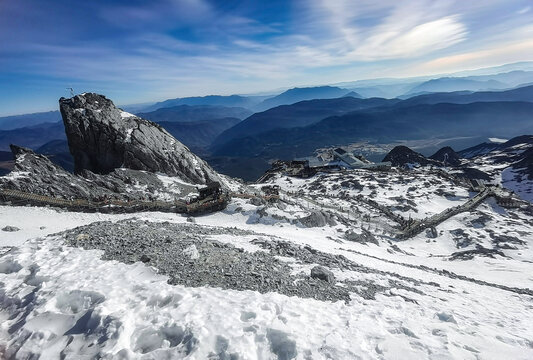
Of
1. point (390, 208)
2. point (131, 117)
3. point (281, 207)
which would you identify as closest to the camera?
point (281, 207)

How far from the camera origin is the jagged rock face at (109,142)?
173ft

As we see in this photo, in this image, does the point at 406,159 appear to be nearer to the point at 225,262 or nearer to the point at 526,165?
the point at 526,165

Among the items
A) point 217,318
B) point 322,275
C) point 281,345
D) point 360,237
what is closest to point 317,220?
point 360,237

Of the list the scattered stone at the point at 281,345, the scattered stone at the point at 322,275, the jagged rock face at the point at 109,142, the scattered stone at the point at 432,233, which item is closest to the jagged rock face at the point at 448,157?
the scattered stone at the point at 432,233

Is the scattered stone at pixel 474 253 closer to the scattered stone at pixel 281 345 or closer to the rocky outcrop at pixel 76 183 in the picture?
the scattered stone at pixel 281 345

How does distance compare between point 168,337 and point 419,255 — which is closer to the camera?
point 168,337

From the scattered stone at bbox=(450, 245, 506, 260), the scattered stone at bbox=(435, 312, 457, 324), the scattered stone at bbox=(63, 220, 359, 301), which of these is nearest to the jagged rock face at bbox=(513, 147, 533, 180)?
the scattered stone at bbox=(450, 245, 506, 260)

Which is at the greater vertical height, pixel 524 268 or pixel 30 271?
pixel 30 271

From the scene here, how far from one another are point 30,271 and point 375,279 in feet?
54.6

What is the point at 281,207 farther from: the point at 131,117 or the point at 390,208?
the point at 131,117

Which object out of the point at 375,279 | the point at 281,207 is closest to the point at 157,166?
the point at 281,207

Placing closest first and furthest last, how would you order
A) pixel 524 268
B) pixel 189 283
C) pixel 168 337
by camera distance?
pixel 168 337 < pixel 189 283 < pixel 524 268

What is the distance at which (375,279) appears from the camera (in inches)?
632

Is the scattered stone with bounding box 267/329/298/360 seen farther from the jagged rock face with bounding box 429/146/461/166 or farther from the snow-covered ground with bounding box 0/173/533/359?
the jagged rock face with bounding box 429/146/461/166
